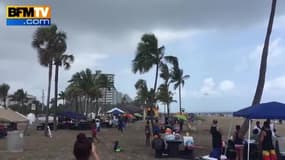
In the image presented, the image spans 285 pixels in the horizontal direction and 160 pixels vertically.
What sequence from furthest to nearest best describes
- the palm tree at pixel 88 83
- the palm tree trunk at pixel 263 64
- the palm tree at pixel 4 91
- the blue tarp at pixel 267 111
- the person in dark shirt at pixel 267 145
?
1. the palm tree at pixel 4 91
2. the palm tree at pixel 88 83
3. the palm tree trunk at pixel 263 64
4. the blue tarp at pixel 267 111
5. the person in dark shirt at pixel 267 145

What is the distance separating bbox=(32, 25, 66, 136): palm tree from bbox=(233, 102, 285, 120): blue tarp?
87.8ft

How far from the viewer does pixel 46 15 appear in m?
19.6

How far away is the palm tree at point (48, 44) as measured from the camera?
132 feet

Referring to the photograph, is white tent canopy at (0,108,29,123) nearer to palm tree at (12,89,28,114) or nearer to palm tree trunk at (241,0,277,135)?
palm tree trunk at (241,0,277,135)

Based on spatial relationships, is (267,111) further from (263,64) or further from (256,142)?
(263,64)

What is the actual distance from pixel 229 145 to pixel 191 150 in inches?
83.5

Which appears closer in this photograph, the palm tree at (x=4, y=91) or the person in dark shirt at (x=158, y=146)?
the person in dark shirt at (x=158, y=146)

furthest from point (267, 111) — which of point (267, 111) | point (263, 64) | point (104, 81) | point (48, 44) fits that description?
point (104, 81)

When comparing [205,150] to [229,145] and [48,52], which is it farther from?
[48,52]

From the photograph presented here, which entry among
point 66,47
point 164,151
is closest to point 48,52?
point 66,47

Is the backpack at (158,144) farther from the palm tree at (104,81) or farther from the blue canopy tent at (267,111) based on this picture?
the palm tree at (104,81)

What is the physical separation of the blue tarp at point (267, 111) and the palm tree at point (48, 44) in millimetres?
26750

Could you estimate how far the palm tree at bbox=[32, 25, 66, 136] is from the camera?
40344mm

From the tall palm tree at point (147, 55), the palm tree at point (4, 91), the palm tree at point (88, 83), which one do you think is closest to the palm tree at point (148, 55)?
the tall palm tree at point (147, 55)
